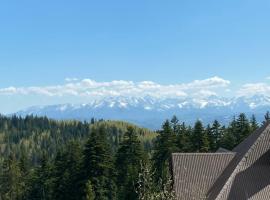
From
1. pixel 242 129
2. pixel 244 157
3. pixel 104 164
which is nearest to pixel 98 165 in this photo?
pixel 104 164

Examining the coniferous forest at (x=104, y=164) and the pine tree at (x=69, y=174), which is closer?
the coniferous forest at (x=104, y=164)

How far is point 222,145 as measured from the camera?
68.8m

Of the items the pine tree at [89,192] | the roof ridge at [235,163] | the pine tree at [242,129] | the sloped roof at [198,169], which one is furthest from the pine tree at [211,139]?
the roof ridge at [235,163]

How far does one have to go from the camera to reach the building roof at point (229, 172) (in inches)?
1011

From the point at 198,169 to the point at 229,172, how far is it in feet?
6.33

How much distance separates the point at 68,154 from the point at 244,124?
86.3ft

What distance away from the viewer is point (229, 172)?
87.7 ft

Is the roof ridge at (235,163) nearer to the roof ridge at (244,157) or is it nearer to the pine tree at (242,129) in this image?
the roof ridge at (244,157)

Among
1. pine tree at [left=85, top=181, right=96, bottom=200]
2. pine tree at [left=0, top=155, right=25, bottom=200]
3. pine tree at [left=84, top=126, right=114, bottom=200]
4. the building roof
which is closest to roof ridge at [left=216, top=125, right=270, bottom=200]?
the building roof

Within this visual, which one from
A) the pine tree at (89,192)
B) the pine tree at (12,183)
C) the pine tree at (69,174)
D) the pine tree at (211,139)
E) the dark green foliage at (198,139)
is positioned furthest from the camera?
the pine tree at (12,183)

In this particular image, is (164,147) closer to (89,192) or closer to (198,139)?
(198,139)

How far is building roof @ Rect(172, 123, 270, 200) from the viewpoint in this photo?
1011 inches

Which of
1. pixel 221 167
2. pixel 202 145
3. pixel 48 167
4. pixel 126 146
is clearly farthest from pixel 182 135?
pixel 221 167

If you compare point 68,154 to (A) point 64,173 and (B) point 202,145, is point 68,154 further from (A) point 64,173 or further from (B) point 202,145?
(B) point 202,145
